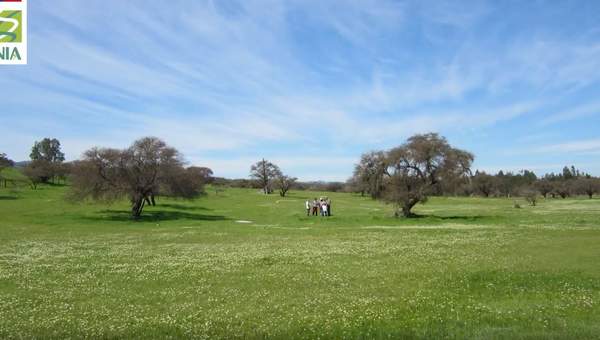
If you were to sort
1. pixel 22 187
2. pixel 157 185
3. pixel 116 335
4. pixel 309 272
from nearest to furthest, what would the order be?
1. pixel 116 335
2. pixel 309 272
3. pixel 157 185
4. pixel 22 187

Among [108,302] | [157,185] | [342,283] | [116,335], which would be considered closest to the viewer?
[116,335]

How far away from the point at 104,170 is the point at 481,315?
52.7 m

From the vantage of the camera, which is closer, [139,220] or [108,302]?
[108,302]

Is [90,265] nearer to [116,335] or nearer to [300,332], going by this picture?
[116,335]

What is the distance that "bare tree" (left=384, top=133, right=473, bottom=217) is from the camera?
51.7 m

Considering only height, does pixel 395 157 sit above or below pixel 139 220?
above

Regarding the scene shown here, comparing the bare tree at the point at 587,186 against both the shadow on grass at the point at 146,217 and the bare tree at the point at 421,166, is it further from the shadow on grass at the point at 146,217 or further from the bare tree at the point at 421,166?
the shadow on grass at the point at 146,217

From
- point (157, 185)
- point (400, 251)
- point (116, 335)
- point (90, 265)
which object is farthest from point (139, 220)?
point (116, 335)

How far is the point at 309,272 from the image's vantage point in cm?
1794

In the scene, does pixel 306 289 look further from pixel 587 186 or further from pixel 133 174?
pixel 587 186

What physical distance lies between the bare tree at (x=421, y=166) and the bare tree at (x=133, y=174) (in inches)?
1060

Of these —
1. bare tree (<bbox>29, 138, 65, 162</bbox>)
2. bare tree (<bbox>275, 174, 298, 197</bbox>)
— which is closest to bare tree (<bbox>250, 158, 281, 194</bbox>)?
bare tree (<bbox>275, 174, 298, 197</bbox>)

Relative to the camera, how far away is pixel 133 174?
55938 millimetres

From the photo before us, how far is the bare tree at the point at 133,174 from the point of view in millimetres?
54250
